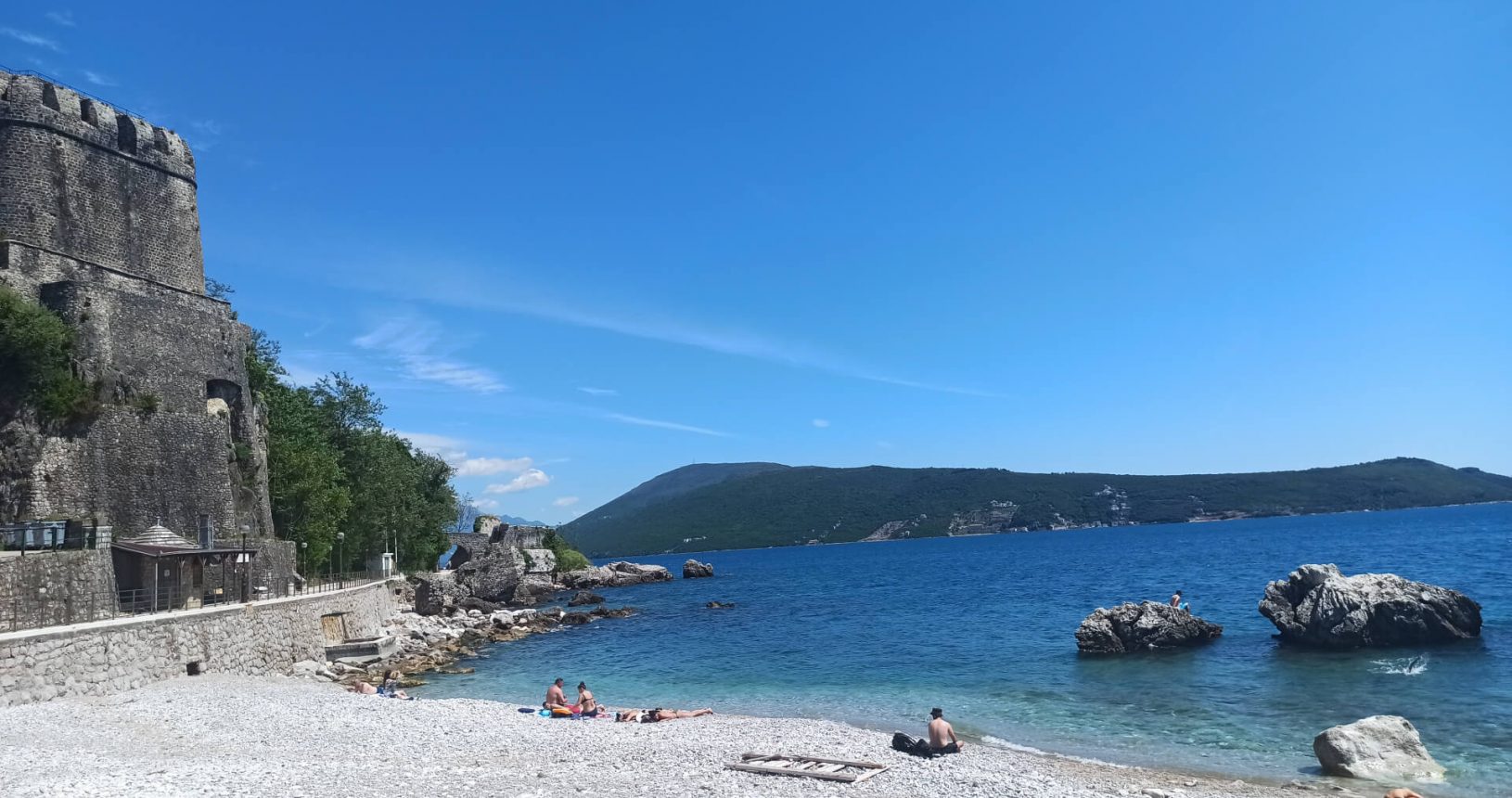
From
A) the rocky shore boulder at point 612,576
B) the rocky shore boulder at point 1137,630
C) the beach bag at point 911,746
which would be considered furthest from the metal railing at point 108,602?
the rocky shore boulder at point 612,576

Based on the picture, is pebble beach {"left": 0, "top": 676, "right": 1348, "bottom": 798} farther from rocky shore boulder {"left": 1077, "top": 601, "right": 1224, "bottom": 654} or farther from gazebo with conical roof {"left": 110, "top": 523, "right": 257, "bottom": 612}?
rocky shore boulder {"left": 1077, "top": 601, "right": 1224, "bottom": 654}

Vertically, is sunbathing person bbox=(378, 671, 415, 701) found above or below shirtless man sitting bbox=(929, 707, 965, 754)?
above

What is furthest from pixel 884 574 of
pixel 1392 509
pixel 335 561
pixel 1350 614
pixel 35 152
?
pixel 1392 509

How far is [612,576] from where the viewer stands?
9694cm

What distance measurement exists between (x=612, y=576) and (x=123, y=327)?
6947 cm

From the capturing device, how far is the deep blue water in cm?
1930

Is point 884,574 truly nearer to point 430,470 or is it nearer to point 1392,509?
point 430,470

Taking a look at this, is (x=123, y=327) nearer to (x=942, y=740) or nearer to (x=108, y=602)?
(x=108, y=602)

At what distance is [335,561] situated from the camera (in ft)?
165

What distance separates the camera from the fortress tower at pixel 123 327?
28328 millimetres

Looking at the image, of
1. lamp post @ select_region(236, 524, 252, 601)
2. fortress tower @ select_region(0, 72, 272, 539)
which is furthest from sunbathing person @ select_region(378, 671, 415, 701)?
fortress tower @ select_region(0, 72, 272, 539)

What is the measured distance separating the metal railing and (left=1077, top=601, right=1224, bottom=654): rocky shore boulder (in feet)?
93.2

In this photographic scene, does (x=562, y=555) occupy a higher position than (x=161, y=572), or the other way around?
(x=161, y=572)

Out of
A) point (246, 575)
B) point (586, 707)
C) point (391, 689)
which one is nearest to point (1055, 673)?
point (586, 707)
